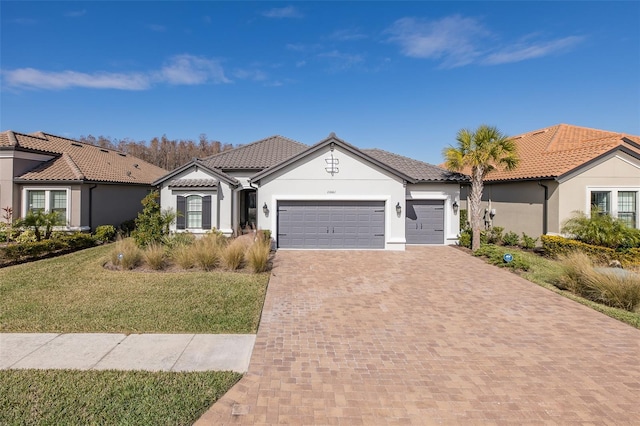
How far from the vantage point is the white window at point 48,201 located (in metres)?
17.0

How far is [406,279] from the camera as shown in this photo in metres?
10.5

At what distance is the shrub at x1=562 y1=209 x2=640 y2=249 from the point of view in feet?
41.9

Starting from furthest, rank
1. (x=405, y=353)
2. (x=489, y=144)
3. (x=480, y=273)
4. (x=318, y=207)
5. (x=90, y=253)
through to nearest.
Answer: (x=318, y=207) < (x=489, y=144) < (x=90, y=253) < (x=480, y=273) < (x=405, y=353)

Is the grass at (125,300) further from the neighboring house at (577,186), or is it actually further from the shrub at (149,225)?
the neighboring house at (577,186)

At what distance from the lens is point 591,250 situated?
12.6m

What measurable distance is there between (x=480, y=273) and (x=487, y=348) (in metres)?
6.17

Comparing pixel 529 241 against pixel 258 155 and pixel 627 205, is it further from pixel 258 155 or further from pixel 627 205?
pixel 258 155

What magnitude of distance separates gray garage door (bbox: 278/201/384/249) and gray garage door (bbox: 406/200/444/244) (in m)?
2.53

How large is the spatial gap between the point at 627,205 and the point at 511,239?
5.09m

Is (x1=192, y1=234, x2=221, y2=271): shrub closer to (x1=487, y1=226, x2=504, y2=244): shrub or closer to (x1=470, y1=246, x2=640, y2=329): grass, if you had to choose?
(x1=470, y1=246, x2=640, y2=329): grass

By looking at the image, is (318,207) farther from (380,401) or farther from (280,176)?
(380,401)

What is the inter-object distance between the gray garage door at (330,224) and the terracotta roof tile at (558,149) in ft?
26.0

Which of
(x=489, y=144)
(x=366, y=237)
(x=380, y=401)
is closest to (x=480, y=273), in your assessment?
(x=366, y=237)

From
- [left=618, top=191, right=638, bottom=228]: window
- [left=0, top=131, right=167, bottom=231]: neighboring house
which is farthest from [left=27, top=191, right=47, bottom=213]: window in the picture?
[left=618, top=191, right=638, bottom=228]: window
